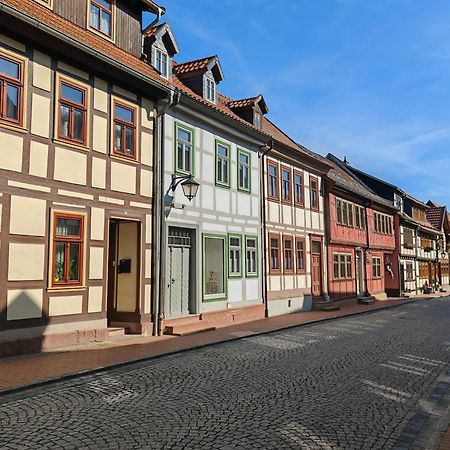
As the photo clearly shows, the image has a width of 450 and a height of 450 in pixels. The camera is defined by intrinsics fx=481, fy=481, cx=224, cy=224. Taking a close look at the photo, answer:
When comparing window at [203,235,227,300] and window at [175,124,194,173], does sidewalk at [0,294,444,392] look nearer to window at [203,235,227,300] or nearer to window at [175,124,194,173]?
window at [203,235,227,300]

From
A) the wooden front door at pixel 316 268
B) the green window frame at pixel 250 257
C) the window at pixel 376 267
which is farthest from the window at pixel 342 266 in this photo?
the green window frame at pixel 250 257

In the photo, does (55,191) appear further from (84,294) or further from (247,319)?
(247,319)

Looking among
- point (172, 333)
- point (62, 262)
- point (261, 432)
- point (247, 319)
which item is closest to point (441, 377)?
point (261, 432)

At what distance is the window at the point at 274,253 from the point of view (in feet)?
62.4

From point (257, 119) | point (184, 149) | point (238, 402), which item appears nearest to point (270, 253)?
point (257, 119)

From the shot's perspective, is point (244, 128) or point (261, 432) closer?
point (261, 432)

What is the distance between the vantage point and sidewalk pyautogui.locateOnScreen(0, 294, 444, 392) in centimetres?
786

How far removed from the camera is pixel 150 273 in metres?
12.9

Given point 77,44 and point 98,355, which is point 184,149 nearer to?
point 77,44

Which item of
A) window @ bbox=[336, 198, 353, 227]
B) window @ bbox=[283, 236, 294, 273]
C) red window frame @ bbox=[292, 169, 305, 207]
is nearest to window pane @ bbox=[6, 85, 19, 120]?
window @ bbox=[283, 236, 294, 273]

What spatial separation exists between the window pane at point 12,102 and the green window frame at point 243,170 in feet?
28.9

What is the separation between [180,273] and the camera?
46.7ft

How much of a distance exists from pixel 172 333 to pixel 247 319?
4.56 meters

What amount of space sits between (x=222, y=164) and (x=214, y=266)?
3482 millimetres
